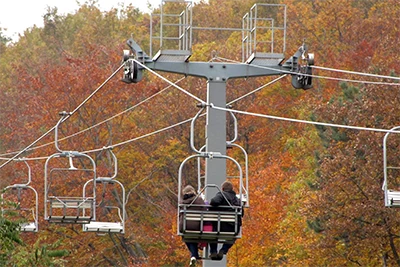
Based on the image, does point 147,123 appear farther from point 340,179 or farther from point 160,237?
point 340,179

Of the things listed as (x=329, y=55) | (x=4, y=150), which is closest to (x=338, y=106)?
(x=329, y=55)

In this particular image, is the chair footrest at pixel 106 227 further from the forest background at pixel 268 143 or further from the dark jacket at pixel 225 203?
the forest background at pixel 268 143

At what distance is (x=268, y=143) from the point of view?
54.8 metres

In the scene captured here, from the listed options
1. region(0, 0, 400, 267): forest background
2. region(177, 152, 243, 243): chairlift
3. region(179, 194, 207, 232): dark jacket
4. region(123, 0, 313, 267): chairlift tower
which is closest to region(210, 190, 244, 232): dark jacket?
region(177, 152, 243, 243): chairlift

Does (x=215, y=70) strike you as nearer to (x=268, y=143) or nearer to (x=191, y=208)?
(x=191, y=208)

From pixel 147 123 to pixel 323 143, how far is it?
42.8 ft

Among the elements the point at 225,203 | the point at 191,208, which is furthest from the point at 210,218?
the point at 191,208

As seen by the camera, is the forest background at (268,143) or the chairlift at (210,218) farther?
the forest background at (268,143)

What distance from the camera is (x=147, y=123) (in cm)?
5544

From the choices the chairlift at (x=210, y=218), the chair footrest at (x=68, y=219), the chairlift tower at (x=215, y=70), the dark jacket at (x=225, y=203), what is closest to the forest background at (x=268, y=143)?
the chair footrest at (x=68, y=219)

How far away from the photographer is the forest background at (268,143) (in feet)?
124

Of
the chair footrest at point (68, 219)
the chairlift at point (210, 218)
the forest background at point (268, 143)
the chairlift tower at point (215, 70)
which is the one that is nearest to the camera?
the chairlift at point (210, 218)

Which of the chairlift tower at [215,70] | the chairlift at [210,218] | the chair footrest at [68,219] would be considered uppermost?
the chairlift tower at [215,70]

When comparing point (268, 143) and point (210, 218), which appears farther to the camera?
point (268, 143)
